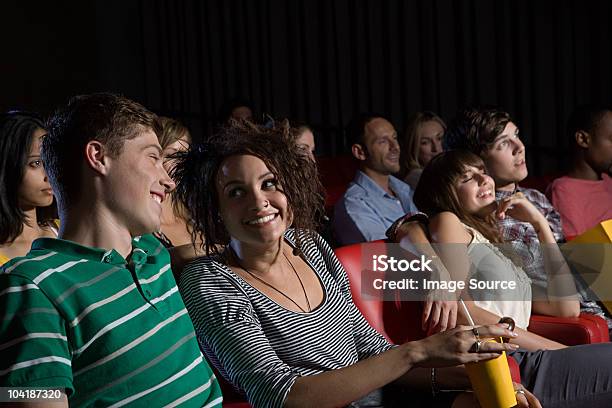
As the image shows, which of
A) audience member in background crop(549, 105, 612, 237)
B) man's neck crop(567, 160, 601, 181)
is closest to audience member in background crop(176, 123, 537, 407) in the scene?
audience member in background crop(549, 105, 612, 237)

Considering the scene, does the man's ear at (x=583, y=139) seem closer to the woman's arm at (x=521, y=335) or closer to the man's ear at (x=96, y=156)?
the woman's arm at (x=521, y=335)

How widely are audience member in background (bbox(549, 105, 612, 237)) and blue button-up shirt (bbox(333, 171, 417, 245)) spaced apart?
0.76 m

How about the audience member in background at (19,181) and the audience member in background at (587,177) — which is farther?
the audience member in background at (587,177)

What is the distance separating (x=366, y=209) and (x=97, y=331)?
2657 millimetres

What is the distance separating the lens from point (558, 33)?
16.7 ft

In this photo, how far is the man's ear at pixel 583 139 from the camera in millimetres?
3727

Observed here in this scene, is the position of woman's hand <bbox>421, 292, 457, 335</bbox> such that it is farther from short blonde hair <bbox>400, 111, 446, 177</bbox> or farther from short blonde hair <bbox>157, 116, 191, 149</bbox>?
short blonde hair <bbox>400, 111, 446, 177</bbox>

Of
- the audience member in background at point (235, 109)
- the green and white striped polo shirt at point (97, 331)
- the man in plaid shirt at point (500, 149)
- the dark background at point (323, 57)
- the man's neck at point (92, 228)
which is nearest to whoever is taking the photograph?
the green and white striped polo shirt at point (97, 331)

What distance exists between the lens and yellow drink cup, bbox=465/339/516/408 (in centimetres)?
150

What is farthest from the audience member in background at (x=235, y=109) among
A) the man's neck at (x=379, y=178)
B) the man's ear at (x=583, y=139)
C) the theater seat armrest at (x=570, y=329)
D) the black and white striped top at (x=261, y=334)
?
the black and white striped top at (x=261, y=334)

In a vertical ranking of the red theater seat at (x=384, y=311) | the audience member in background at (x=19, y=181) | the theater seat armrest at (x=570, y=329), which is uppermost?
the audience member in background at (x=19, y=181)

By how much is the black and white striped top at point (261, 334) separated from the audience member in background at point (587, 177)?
1.88 m

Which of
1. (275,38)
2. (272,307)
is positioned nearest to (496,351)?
(272,307)

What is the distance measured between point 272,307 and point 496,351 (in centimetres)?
46
